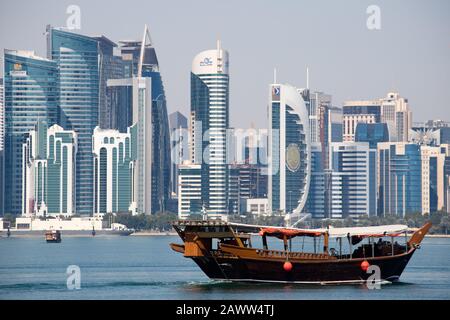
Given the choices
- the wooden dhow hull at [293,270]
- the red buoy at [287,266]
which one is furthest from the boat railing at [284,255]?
the red buoy at [287,266]

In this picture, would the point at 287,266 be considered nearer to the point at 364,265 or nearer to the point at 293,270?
the point at 293,270

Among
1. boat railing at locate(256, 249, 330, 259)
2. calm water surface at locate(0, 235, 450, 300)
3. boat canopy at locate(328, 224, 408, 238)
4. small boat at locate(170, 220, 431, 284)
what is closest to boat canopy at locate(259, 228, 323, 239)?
small boat at locate(170, 220, 431, 284)

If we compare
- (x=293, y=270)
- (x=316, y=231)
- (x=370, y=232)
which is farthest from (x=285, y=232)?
(x=370, y=232)

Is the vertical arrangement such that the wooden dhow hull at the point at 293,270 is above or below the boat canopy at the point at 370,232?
below

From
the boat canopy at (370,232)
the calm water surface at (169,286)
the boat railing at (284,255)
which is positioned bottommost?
the calm water surface at (169,286)

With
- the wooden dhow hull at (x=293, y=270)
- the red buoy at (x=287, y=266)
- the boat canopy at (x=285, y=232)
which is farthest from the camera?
the boat canopy at (x=285, y=232)

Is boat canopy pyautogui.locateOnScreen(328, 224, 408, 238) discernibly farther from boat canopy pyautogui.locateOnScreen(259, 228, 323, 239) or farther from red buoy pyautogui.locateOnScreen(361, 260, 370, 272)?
boat canopy pyautogui.locateOnScreen(259, 228, 323, 239)

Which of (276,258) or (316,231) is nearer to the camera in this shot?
(276,258)

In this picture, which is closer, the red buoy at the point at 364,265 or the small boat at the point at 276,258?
the small boat at the point at 276,258

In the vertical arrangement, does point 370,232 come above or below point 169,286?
above

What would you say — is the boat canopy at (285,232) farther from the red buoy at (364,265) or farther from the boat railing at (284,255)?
the red buoy at (364,265)
